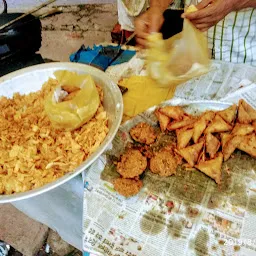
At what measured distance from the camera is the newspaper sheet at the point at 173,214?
107 centimetres

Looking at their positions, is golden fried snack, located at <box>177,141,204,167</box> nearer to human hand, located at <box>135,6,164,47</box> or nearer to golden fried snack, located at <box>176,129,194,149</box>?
golden fried snack, located at <box>176,129,194,149</box>

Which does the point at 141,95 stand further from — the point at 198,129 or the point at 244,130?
the point at 244,130

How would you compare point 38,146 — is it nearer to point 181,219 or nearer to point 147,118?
point 147,118

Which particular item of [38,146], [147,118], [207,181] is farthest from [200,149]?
[38,146]

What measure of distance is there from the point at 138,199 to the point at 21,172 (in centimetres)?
48

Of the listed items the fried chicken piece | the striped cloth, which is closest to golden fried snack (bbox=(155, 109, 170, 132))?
the fried chicken piece

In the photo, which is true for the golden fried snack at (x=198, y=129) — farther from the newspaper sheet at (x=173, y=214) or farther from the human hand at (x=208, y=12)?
the human hand at (x=208, y=12)

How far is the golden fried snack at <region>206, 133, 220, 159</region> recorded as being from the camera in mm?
1287

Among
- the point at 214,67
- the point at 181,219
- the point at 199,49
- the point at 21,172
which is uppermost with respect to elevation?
the point at 199,49

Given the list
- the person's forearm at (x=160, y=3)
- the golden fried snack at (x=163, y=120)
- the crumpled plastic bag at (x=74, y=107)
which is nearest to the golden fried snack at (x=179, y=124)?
the golden fried snack at (x=163, y=120)

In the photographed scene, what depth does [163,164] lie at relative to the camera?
1.24 metres

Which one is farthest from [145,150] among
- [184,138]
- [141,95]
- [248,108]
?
[248,108]

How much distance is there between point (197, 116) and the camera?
4.74ft

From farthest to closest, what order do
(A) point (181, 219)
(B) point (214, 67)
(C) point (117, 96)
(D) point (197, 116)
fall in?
(B) point (214, 67), (D) point (197, 116), (C) point (117, 96), (A) point (181, 219)
